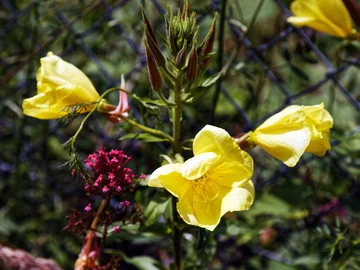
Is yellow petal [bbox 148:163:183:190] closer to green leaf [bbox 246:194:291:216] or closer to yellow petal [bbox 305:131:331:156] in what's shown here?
yellow petal [bbox 305:131:331:156]

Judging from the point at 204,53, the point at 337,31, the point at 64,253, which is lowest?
the point at 64,253

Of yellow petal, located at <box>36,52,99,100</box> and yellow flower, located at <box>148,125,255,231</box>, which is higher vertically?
yellow petal, located at <box>36,52,99,100</box>

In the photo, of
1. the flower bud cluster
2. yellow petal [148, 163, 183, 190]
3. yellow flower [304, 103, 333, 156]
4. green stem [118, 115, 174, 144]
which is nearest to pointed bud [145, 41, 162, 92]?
the flower bud cluster

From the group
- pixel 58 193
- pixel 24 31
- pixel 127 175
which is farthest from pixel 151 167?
pixel 127 175

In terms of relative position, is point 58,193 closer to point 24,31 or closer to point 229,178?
point 24,31

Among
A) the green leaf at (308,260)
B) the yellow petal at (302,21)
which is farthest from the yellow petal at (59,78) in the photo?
the green leaf at (308,260)

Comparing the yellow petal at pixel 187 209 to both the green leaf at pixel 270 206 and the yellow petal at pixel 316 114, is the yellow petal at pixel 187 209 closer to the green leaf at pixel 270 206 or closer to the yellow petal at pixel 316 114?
the yellow petal at pixel 316 114
